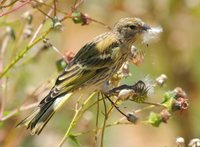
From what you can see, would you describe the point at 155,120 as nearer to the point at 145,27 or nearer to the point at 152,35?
the point at 152,35

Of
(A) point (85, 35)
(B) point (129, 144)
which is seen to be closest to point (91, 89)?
(B) point (129, 144)

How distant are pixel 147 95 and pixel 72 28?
4.28 metres

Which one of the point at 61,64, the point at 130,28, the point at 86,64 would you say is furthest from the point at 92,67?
the point at 130,28

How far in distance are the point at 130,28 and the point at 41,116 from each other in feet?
3.01

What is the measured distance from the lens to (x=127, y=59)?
376 centimetres

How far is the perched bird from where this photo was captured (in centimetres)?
344

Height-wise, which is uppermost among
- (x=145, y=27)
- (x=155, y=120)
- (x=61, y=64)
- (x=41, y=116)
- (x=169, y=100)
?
(x=145, y=27)

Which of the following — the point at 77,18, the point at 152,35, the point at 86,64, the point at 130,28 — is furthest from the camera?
the point at 130,28

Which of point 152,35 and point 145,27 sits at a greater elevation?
point 145,27

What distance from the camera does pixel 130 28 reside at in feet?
13.1

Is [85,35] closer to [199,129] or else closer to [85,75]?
[199,129]

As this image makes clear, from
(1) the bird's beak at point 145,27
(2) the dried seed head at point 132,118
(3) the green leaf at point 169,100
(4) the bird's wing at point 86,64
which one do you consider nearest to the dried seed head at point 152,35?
(1) the bird's beak at point 145,27

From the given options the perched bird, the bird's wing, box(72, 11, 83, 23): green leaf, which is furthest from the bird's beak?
box(72, 11, 83, 23): green leaf

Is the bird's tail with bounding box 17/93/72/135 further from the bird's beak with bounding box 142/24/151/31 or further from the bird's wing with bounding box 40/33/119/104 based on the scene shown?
the bird's beak with bounding box 142/24/151/31
